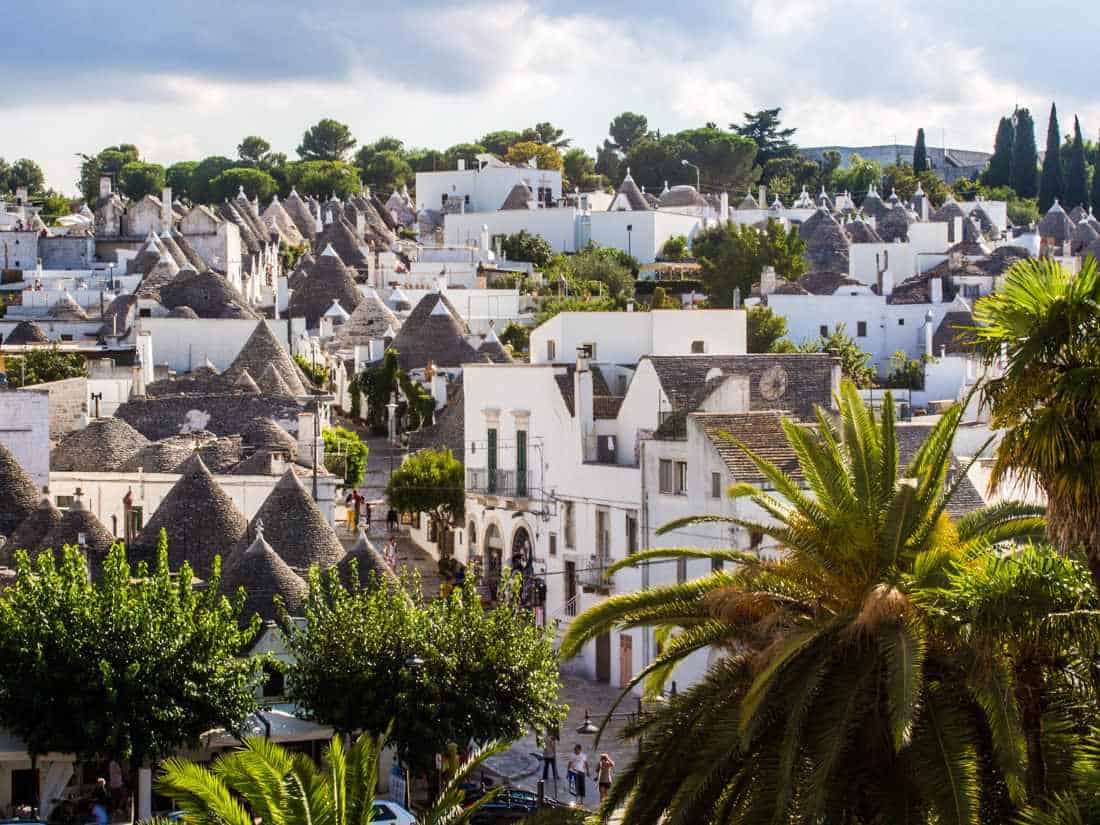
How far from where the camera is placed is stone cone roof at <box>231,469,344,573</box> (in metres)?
37.0

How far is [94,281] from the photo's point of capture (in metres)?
88.3

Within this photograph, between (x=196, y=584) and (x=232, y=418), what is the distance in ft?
68.7

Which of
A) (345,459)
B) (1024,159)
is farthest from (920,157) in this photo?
(345,459)

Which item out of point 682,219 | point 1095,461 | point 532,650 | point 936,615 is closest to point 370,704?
point 532,650

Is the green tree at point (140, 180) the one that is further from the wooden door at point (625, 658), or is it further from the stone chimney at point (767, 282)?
the wooden door at point (625, 658)

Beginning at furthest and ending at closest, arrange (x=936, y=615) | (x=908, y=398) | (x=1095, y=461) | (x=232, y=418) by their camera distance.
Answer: (x=908, y=398) < (x=232, y=418) < (x=936, y=615) < (x=1095, y=461)

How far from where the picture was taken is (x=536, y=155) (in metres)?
143

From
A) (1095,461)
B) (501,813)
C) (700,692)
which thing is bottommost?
(501,813)

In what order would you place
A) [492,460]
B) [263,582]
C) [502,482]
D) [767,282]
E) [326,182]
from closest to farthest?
[263,582] < [502,482] < [492,460] < [767,282] < [326,182]

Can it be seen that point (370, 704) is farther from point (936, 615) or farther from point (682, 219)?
point (682, 219)

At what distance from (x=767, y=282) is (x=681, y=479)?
45456mm

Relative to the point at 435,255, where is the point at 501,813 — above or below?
below

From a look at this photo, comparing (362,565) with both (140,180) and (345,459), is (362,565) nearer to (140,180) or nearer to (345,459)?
(345,459)

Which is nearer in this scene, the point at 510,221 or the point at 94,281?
the point at 94,281
